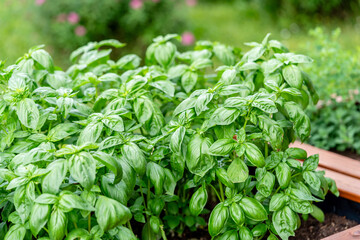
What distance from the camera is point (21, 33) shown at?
6.33m

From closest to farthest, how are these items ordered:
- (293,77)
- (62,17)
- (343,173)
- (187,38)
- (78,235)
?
1. (78,235)
2. (293,77)
3. (343,173)
4. (62,17)
5. (187,38)

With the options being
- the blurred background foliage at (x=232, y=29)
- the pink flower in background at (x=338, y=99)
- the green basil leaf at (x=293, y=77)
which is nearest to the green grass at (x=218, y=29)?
the blurred background foliage at (x=232, y=29)

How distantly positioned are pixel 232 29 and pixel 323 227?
5.17 meters

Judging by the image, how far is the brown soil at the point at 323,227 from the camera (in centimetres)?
208

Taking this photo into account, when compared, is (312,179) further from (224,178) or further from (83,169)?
(83,169)

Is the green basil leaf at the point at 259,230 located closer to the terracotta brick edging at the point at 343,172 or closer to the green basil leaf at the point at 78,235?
the terracotta brick edging at the point at 343,172

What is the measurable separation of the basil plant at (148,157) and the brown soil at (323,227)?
133 mm

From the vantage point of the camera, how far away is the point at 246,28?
6953mm

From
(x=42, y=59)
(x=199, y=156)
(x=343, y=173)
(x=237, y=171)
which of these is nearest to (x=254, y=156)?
(x=237, y=171)

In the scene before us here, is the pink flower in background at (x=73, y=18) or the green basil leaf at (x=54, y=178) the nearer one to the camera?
the green basil leaf at (x=54, y=178)

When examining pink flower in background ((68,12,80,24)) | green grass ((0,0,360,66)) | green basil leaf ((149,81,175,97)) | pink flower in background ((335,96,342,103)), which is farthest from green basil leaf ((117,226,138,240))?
green grass ((0,0,360,66))

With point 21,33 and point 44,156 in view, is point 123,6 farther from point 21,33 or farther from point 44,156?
point 44,156

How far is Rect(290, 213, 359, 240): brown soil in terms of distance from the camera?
2.08 m

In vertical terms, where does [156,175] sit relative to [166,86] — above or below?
below
